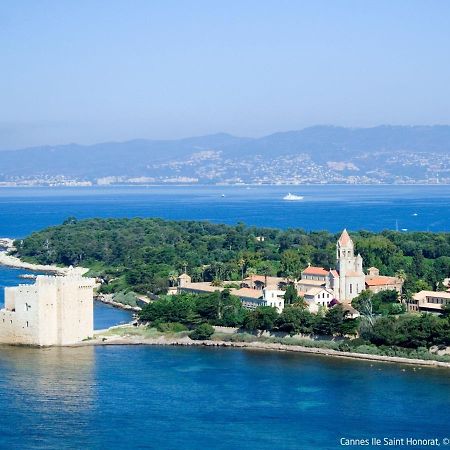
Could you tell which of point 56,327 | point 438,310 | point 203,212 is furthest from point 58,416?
point 203,212

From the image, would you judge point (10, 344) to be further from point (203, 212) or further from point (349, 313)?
point (203, 212)

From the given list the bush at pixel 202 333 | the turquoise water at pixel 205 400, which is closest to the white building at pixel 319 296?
the bush at pixel 202 333

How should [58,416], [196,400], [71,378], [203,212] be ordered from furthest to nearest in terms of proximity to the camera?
[203,212] < [71,378] < [196,400] < [58,416]

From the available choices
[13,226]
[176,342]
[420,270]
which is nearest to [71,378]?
[176,342]

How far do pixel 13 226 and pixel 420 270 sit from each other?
2497 inches

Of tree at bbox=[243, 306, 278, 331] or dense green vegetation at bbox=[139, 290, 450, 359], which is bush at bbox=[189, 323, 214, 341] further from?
tree at bbox=[243, 306, 278, 331]

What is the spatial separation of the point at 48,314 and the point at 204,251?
26769 millimetres

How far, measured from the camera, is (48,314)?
1390 inches

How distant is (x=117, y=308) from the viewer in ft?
152

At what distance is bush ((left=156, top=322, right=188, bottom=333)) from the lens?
37469mm

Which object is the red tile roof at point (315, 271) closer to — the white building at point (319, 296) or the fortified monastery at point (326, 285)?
the fortified monastery at point (326, 285)

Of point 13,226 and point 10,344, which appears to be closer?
point 10,344

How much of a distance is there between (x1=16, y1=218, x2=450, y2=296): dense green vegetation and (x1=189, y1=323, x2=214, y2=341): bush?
9394 millimetres

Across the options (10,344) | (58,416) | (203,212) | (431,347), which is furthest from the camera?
(203,212)
